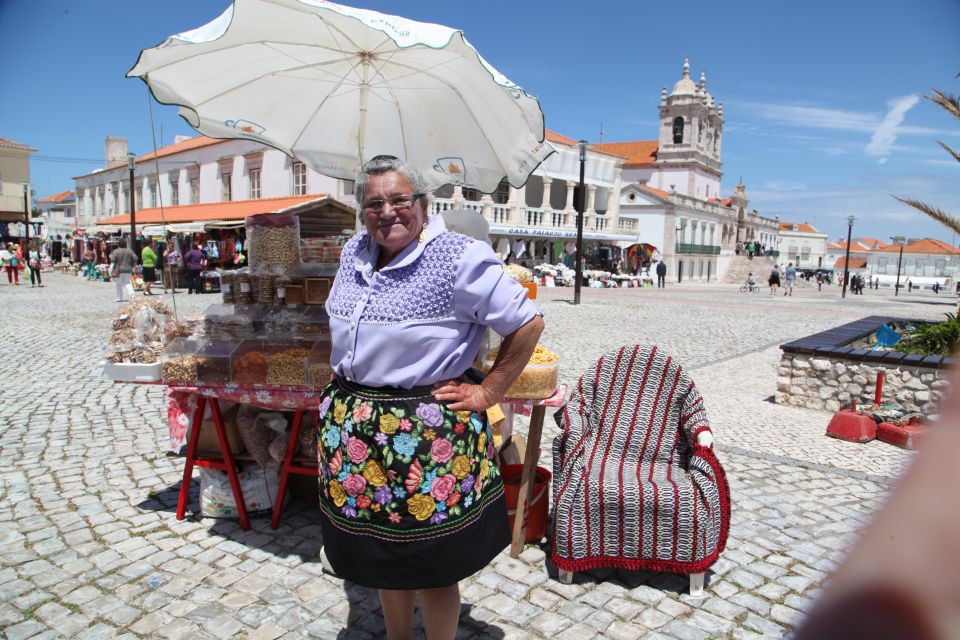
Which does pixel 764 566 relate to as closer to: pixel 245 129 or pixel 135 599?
pixel 135 599

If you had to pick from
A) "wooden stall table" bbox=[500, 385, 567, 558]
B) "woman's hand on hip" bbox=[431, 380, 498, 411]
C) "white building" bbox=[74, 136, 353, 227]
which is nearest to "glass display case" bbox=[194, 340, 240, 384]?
"wooden stall table" bbox=[500, 385, 567, 558]

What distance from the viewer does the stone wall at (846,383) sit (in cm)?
668

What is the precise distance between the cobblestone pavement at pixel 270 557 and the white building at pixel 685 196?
41.4 meters

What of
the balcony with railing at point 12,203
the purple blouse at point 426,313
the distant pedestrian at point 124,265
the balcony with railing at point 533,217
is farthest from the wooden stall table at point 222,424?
the balcony with railing at point 12,203

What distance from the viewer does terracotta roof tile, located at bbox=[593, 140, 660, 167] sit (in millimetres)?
73688

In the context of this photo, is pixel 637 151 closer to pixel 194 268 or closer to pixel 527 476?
pixel 194 268

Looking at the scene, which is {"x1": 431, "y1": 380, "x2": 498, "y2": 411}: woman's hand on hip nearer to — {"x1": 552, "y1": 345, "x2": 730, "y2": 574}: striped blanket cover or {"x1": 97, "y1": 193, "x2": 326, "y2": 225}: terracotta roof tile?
{"x1": 552, "y1": 345, "x2": 730, "y2": 574}: striped blanket cover

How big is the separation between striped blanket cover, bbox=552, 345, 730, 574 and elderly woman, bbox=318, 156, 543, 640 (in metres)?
0.99

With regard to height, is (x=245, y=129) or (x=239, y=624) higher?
(x=245, y=129)

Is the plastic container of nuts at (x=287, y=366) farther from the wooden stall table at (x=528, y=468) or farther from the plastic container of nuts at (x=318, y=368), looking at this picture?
the wooden stall table at (x=528, y=468)

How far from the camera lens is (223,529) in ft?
13.1

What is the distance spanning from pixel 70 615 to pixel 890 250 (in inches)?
4405

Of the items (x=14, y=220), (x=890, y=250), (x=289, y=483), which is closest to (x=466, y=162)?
(x=289, y=483)

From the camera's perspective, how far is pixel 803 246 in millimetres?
106062
